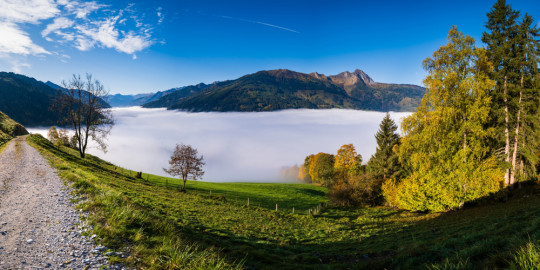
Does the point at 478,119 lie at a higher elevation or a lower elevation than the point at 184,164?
higher

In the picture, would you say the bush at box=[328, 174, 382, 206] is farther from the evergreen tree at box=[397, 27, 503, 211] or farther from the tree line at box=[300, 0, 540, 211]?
the evergreen tree at box=[397, 27, 503, 211]

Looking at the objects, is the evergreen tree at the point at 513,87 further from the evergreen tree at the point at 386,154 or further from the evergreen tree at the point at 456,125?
the evergreen tree at the point at 386,154

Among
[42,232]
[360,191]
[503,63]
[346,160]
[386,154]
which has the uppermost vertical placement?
[503,63]

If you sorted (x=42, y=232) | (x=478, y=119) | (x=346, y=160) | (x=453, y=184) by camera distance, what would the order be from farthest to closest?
(x=346, y=160) → (x=453, y=184) → (x=478, y=119) → (x=42, y=232)

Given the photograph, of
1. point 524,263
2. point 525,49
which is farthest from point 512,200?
point 524,263

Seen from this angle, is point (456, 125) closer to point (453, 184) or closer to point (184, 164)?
point (453, 184)

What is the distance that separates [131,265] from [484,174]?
95.4ft

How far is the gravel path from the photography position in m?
5.77

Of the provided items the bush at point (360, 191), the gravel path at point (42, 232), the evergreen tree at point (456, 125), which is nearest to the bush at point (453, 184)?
the evergreen tree at point (456, 125)

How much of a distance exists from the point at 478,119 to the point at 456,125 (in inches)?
Answer: 66.8

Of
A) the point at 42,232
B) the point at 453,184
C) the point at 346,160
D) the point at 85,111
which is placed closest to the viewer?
the point at 42,232

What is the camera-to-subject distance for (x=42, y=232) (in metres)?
7.43

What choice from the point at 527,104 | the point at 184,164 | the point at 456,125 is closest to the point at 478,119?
the point at 456,125

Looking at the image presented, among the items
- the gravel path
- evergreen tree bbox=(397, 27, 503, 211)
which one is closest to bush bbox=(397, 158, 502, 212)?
evergreen tree bbox=(397, 27, 503, 211)
